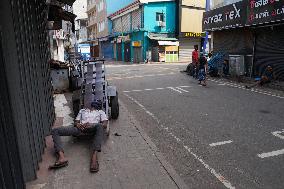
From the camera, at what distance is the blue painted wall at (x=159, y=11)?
36531mm

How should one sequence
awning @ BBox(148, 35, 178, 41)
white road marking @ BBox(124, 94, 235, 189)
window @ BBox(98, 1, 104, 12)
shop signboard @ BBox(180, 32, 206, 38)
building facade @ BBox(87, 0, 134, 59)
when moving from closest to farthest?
white road marking @ BBox(124, 94, 235, 189) → awning @ BBox(148, 35, 178, 41) → shop signboard @ BBox(180, 32, 206, 38) → building facade @ BBox(87, 0, 134, 59) → window @ BBox(98, 1, 104, 12)

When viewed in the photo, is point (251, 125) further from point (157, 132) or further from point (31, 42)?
point (31, 42)

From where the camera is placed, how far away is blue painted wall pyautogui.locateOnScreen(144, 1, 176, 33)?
3653 cm

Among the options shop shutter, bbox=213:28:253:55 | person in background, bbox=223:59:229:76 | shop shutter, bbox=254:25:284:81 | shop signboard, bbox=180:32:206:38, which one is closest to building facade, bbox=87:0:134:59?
shop signboard, bbox=180:32:206:38

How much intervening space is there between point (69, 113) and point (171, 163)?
4663mm

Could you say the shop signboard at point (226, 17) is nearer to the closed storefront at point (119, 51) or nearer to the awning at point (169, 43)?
the awning at point (169, 43)

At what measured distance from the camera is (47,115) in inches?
271

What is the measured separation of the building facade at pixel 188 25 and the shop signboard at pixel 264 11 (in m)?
21.2

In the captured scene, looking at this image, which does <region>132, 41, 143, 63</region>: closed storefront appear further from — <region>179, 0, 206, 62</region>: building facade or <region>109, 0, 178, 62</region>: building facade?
<region>179, 0, 206, 62</region>: building facade

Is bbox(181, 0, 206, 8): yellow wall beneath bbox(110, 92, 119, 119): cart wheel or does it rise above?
above

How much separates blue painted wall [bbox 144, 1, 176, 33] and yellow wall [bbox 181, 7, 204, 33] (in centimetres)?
144

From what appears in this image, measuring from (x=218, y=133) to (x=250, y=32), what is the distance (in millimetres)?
11328

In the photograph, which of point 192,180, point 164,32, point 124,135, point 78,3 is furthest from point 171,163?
point 78,3

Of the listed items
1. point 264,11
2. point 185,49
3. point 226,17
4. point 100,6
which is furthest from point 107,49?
point 264,11
